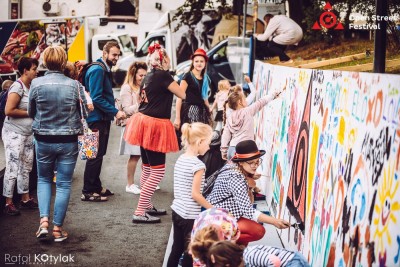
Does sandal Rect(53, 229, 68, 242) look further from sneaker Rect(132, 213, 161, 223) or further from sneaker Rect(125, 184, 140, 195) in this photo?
sneaker Rect(125, 184, 140, 195)

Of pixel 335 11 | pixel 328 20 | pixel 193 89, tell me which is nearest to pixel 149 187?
pixel 193 89

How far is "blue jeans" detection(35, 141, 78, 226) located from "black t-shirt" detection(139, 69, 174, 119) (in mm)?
1105

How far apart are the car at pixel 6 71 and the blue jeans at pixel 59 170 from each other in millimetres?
11931

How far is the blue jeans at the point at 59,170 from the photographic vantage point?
20.6 feet

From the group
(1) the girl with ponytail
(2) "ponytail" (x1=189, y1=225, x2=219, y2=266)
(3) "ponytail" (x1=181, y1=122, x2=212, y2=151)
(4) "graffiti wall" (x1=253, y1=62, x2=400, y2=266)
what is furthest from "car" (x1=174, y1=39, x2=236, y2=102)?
(2) "ponytail" (x1=189, y1=225, x2=219, y2=266)

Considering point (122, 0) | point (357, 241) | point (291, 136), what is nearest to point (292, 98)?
point (291, 136)

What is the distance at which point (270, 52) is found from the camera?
1456cm

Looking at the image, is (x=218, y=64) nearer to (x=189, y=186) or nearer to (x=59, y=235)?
(x=59, y=235)

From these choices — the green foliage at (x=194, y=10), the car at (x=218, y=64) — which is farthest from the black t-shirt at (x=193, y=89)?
the green foliage at (x=194, y=10)

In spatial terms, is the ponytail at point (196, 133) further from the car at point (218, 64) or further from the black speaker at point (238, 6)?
the car at point (218, 64)

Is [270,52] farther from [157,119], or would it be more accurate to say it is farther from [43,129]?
[43,129]

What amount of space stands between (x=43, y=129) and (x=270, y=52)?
353 inches

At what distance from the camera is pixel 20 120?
7.27 meters

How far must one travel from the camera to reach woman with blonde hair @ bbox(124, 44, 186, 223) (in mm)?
7094
